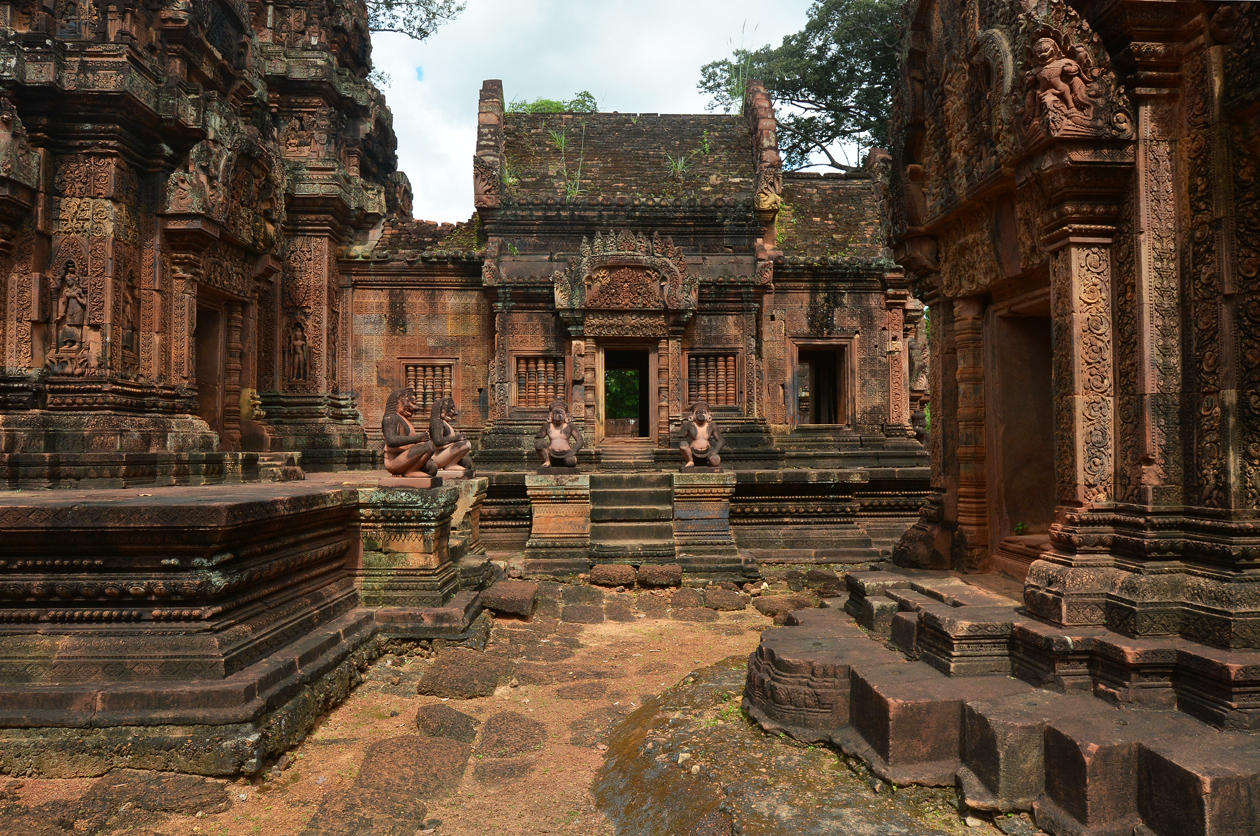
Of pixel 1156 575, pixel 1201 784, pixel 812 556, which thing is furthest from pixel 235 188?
pixel 1201 784

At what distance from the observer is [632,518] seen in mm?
10305

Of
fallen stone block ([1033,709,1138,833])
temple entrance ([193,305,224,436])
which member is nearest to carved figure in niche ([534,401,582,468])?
temple entrance ([193,305,224,436])

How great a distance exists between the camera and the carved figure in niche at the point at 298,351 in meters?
13.0

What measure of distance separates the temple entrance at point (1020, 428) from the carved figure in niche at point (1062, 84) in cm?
184

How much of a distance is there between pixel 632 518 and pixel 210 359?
22.2ft

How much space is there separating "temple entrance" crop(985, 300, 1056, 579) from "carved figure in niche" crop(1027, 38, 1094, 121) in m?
1.84

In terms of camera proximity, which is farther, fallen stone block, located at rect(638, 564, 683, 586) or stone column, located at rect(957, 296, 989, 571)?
fallen stone block, located at rect(638, 564, 683, 586)

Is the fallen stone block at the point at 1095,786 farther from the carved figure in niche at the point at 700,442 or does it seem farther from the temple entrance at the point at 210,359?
the temple entrance at the point at 210,359

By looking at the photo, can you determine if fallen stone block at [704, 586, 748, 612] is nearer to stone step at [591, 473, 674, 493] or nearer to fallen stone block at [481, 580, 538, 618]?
fallen stone block at [481, 580, 538, 618]

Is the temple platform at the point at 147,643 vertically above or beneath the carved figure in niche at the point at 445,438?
beneath

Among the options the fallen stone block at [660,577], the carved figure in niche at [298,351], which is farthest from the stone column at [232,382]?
the fallen stone block at [660,577]

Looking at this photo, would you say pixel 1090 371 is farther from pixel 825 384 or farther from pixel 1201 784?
pixel 825 384

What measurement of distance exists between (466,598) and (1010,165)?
5.52 m

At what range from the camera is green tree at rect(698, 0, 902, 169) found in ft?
86.1
